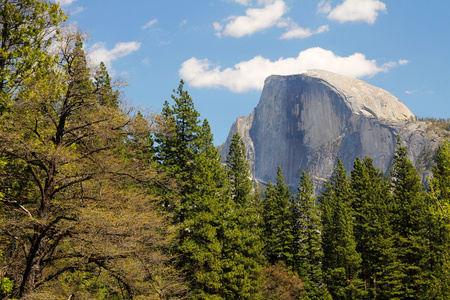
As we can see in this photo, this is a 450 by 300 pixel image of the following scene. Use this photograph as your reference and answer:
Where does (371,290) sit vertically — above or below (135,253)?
below

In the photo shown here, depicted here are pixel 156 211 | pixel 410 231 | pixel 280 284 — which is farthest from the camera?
pixel 280 284

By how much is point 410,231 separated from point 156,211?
2554 centimetres

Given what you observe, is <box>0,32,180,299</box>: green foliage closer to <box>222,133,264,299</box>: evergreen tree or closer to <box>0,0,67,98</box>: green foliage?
<box>0,0,67,98</box>: green foliage

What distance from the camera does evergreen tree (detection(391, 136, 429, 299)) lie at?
31.8 meters

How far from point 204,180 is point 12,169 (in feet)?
52.8

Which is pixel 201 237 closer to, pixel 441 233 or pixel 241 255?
pixel 241 255

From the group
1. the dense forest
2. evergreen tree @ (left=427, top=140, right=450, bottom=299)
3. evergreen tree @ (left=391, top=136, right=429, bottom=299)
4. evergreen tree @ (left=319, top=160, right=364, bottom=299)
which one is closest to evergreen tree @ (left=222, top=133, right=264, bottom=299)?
the dense forest

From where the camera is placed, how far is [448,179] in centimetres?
2631

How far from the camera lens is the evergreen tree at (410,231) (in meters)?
31.8

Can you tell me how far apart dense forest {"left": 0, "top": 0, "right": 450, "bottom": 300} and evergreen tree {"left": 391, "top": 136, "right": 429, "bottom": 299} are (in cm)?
13

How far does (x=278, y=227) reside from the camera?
38.4m

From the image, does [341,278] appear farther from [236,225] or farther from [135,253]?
[135,253]

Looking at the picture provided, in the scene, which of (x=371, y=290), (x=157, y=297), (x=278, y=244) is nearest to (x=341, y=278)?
(x=371, y=290)

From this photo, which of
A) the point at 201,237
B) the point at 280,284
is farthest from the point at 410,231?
the point at 201,237
